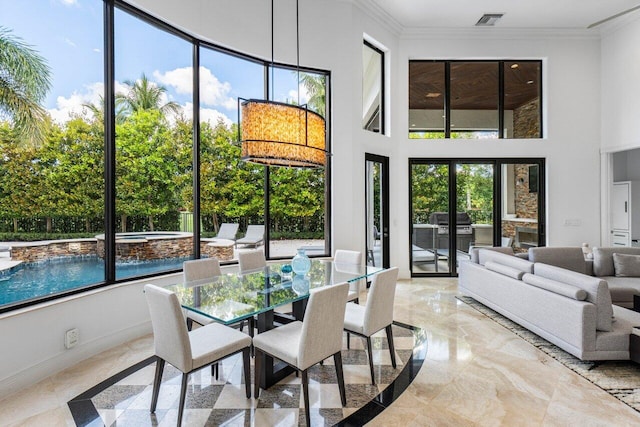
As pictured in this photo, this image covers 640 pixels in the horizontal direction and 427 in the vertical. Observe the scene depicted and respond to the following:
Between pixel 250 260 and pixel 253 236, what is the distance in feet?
3.39

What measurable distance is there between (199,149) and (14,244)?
2.09 m

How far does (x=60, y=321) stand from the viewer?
9.32 feet

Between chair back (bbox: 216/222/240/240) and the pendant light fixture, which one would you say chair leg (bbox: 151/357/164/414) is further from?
chair back (bbox: 216/222/240/240)

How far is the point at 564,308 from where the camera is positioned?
9.79ft

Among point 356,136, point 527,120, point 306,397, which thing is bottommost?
point 306,397

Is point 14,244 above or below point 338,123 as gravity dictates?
below

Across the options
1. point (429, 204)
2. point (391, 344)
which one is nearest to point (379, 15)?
point (429, 204)

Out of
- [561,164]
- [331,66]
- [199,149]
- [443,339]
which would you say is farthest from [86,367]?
[561,164]

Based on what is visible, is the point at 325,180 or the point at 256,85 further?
the point at 325,180

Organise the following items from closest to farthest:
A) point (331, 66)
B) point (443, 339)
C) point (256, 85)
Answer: point (443, 339), point (256, 85), point (331, 66)

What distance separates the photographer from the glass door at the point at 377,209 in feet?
18.8

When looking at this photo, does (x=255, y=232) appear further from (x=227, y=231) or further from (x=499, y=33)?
(x=499, y=33)

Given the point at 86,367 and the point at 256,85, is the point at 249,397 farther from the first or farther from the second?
the point at 256,85

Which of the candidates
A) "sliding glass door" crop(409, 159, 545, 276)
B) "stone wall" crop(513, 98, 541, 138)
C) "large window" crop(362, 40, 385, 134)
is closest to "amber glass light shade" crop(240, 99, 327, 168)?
"large window" crop(362, 40, 385, 134)
